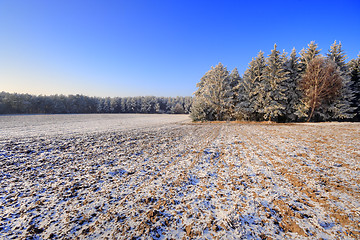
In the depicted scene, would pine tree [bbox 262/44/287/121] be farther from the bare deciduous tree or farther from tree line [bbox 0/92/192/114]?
tree line [bbox 0/92/192/114]

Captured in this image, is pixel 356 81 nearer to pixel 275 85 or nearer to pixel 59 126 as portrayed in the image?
pixel 275 85

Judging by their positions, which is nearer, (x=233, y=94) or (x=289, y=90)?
(x=289, y=90)

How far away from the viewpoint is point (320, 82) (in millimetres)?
20219

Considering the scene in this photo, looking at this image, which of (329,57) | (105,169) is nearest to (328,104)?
(329,57)

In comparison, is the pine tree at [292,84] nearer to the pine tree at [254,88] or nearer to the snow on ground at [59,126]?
the pine tree at [254,88]

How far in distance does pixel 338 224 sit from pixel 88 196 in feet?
17.6

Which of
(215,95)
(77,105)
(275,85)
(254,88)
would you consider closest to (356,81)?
(275,85)

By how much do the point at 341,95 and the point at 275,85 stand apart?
31.0 feet

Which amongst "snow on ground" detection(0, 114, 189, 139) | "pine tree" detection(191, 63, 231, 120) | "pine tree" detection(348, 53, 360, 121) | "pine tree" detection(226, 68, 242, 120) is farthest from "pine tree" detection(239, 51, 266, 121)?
"snow on ground" detection(0, 114, 189, 139)

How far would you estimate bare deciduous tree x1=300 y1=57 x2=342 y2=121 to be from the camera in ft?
64.6

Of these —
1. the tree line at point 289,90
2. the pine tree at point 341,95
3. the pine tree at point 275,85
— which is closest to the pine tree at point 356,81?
the tree line at point 289,90

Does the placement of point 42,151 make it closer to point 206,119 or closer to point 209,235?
point 209,235

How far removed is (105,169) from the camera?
5156 millimetres

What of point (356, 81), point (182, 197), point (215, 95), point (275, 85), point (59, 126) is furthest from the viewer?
point (215, 95)
